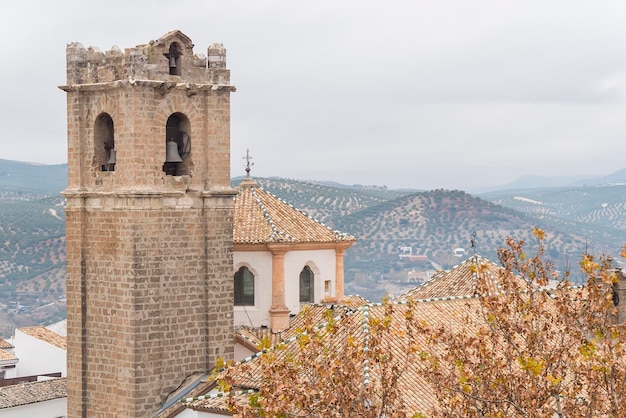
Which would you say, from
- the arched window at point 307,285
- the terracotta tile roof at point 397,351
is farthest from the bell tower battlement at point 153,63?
the arched window at point 307,285

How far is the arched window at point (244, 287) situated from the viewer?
29.4 meters

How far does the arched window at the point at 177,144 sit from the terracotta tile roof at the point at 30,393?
1228 cm

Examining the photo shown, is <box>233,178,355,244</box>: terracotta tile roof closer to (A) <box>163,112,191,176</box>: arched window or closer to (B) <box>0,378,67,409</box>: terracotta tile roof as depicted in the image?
(A) <box>163,112,191,176</box>: arched window

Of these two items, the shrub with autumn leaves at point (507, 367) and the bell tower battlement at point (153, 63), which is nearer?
the shrub with autumn leaves at point (507, 367)

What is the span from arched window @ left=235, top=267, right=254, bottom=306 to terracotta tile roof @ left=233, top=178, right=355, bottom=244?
2.77 ft

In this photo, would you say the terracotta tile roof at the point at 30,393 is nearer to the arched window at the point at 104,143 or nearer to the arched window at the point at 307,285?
the arched window at the point at 307,285

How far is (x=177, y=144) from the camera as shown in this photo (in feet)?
83.3

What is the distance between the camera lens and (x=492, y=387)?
14641mm

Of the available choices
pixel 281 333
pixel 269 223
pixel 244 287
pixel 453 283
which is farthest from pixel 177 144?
pixel 453 283

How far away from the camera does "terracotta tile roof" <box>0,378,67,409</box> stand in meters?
35.2

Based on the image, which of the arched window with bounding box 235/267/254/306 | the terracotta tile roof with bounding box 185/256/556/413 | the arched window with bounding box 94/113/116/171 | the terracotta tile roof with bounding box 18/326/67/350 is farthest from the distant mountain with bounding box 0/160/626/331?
the arched window with bounding box 94/113/116/171

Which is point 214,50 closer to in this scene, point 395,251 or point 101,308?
point 101,308

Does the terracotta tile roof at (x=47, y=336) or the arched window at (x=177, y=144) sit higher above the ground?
the arched window at (x=177, y=144)

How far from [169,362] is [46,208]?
316 feet
